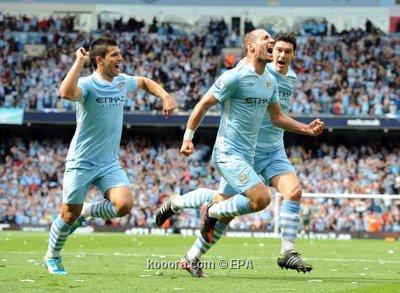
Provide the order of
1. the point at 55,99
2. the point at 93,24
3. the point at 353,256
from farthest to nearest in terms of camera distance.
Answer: the point at 93,24
the point at 55,99
the point at 353,256

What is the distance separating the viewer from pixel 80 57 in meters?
11.6

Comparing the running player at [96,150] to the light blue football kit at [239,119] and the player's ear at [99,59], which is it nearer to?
the player's ear at [99,59]

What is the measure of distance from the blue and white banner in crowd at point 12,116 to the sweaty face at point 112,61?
92.8 ft

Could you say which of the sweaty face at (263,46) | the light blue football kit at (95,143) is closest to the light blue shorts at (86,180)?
the light blue football kit at (95,143)

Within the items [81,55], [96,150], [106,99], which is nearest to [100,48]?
[106,99]

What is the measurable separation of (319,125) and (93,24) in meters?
37.2

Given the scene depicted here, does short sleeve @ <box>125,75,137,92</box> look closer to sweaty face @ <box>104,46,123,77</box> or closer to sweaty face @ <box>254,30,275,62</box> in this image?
sweaty face @ <box>104,46,123,77</box>

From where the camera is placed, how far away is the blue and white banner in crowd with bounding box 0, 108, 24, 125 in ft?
133


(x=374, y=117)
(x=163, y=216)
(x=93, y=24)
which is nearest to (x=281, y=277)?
(x=163, y=216)

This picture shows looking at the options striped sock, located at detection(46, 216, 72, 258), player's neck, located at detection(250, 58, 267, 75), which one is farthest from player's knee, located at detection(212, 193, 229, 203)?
striped sock, located at detection(46, 216, 72, 258)

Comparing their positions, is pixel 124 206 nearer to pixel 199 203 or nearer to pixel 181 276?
pixel 199 203

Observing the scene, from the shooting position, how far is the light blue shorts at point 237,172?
1217cm

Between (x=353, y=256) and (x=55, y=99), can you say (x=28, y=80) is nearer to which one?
(x=55, y=99)

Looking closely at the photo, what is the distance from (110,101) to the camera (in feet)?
41.3
